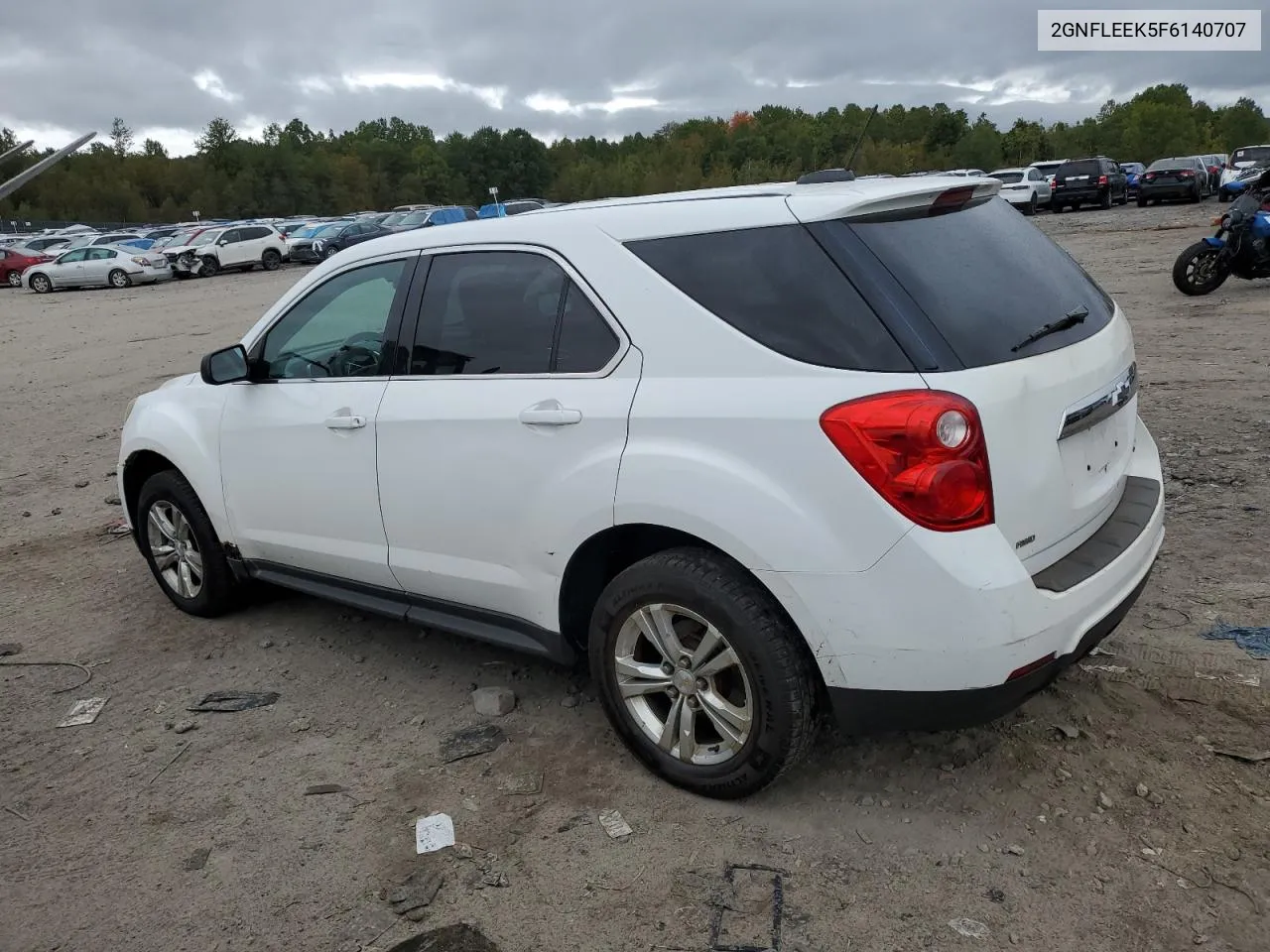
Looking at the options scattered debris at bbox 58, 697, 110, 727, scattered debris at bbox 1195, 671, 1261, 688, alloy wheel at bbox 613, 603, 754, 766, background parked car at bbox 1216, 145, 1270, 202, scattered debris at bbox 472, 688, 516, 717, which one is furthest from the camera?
background parked car at bbox 1216, 145, 1270, 202

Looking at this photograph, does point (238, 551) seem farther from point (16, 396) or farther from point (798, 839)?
point (16, 396)

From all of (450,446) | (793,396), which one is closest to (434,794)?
(450,446)

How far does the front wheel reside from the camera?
1179 centimetres

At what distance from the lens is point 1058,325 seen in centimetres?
295

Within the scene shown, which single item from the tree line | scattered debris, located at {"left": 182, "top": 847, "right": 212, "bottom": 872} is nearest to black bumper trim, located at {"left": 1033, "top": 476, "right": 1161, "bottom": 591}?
scattered debris, located at {"left": 182, "top": 847, "right": 212, "bottom": 872}

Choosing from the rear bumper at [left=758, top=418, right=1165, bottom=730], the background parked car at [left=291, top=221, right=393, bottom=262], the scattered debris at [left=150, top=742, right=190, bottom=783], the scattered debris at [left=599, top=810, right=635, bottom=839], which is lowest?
the scattered debris at [left=599, top=810, right=635, bottom=839]

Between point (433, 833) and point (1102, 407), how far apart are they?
239 cm

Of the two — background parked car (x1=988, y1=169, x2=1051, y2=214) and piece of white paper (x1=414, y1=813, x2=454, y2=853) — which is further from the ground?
background parked car (x1=988, y1=169, x2=1051, y2=214)

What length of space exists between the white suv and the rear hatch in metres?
0.01

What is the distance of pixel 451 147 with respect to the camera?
120875 mm

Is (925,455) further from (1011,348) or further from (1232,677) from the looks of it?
(1232,677)

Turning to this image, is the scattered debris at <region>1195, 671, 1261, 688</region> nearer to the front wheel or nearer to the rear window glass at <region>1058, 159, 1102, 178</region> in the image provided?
the front wheel

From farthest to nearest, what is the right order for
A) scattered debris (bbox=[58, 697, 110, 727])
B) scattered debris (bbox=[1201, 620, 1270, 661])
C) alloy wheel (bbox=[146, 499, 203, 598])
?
alloy wheel (bbox=[146, 499, 203, 598]) → scattered debris (bbox=[58, 697, 110, 727]) → scattered debris (bbox=[1201, 620, 1270, 661])

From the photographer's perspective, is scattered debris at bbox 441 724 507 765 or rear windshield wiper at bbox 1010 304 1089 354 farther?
scattered debris at bbox 441 724 507 765
